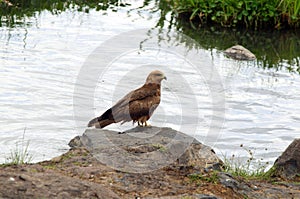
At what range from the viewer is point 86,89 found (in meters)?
11.7

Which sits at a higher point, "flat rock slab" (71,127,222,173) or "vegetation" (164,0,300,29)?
"vegetation" (164,0,300,29)

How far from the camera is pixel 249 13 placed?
1586cm

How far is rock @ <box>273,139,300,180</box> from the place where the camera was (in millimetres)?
7727

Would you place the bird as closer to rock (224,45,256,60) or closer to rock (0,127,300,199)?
rock (0,127,300,199)

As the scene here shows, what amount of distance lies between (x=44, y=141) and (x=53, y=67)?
3110 mm

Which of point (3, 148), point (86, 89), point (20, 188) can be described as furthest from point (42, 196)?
point (86, 89)

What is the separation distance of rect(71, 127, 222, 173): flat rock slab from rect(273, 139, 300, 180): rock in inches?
27.5

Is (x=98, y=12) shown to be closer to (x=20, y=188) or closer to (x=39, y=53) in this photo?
(x=39, y=53)

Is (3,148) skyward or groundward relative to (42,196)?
groundward

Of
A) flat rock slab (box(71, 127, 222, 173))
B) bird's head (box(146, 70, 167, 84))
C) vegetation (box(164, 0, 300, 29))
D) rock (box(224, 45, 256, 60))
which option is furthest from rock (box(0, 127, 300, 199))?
vegetation (box(164, 0, 300, 29))

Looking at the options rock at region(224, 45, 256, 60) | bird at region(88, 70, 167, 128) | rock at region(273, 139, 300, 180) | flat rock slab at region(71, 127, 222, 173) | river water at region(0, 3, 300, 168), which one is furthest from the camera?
rock at region(224, 45, 256, 60)

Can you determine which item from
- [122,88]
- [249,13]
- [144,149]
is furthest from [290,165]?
[249,13]

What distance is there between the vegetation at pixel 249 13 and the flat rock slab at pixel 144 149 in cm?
768

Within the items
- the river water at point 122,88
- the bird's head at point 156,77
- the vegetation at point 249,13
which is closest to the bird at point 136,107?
the bird's head at point 156,77
